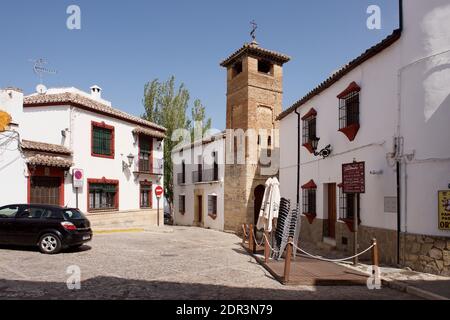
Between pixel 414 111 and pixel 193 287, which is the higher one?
pixel 414 111

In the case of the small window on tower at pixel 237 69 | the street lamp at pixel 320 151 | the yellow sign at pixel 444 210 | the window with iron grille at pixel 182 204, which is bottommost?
the window with iron grille at pixel 182 204

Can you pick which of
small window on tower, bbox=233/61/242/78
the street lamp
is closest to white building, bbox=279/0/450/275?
the street lamp

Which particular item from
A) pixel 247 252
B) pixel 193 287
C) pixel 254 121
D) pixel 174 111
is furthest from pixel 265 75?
pixel 193 287

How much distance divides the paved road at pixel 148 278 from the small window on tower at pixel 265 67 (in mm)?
14466

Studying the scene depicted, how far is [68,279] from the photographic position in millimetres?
7887

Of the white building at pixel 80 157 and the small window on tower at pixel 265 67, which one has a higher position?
the small window on tower at pixel 265 67

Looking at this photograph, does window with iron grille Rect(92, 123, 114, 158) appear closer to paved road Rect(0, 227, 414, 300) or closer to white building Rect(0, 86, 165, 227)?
white building Rect(0, 86, 165, 227)

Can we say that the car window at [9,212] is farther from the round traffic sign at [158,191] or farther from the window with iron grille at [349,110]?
the round traffic sign at [158,191]

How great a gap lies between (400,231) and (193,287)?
17.8ft

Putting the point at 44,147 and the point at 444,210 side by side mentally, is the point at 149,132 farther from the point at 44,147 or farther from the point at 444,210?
the point at 444,210

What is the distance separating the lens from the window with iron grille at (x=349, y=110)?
1221cm

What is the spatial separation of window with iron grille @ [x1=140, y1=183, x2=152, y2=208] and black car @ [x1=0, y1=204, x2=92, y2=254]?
11352 mm

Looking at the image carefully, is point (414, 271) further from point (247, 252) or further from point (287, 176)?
point (287, 176)

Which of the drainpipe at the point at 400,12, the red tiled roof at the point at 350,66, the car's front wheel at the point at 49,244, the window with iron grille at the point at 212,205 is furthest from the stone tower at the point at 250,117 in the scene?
the car's front wheel at the point at 49,244
